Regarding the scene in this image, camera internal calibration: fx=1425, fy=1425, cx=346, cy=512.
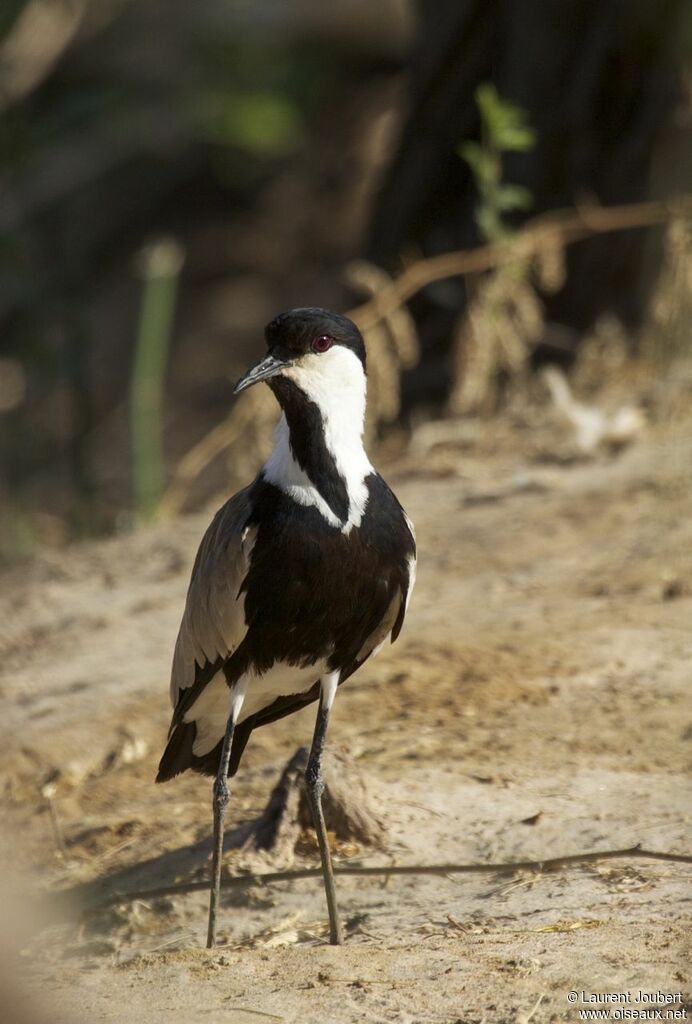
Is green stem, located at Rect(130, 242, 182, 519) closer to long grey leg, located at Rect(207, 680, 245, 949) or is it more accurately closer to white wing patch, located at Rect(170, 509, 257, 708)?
white wing patch, located at Rect(170, 509, 257, 708)

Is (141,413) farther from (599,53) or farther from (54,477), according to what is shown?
(54,477)

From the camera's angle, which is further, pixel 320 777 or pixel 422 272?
pixel 422 272

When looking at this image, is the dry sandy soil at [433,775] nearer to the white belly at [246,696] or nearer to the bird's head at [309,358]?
the white belly at [246,696]

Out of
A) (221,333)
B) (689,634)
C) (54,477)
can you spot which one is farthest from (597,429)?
(221,333)

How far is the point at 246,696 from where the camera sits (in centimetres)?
404

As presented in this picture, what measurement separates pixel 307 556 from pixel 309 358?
1.73ft

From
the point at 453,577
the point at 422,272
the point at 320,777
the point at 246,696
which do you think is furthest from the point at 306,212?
the point at 320,777

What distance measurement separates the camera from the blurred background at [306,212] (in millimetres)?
6922

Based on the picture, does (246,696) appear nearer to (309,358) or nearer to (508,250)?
(309,358)

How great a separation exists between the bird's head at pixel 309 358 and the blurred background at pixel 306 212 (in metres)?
2.51

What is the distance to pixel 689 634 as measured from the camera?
4977 mm

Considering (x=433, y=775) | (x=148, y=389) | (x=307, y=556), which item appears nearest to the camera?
(x=307, y=556)

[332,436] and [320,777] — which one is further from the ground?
[332,436]

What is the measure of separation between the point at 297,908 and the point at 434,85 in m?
6.20
